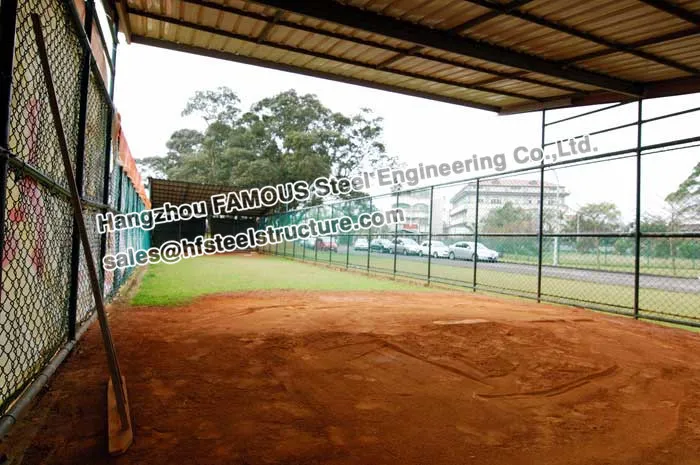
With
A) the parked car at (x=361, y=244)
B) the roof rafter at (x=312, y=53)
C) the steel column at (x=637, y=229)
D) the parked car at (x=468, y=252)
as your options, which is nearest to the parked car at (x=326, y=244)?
the parked car at (x=361, y=244)

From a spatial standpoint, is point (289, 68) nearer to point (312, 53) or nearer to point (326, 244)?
point (312, 53)

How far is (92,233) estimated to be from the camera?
4961mm

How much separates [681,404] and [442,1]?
4561 millimetres

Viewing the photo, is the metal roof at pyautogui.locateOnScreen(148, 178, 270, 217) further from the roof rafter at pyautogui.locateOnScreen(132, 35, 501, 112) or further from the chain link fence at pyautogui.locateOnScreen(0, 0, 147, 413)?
the chain link fence at pyautogui.locateOnScreen(0, 0, 147, 413)

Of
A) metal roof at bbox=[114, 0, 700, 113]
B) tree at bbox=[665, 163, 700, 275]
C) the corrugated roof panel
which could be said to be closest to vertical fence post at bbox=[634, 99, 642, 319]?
tree at bbox=[665, 163, 700, 275]

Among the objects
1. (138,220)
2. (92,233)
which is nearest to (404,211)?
(138,220)

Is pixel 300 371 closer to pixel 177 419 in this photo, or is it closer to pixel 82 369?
pixel 177 419

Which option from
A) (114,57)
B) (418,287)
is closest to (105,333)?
(114,57)

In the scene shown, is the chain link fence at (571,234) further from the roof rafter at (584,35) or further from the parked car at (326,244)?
the parked car at (326,244)

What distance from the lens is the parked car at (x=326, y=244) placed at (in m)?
17.4

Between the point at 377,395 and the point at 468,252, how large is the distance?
10.3 m

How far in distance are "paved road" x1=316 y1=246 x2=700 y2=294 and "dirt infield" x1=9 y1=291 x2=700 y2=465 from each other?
232 cm

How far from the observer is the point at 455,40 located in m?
5.73

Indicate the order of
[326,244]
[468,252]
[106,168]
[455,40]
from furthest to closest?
[326,244] → [468,252] → [455,40] → [106,168]
